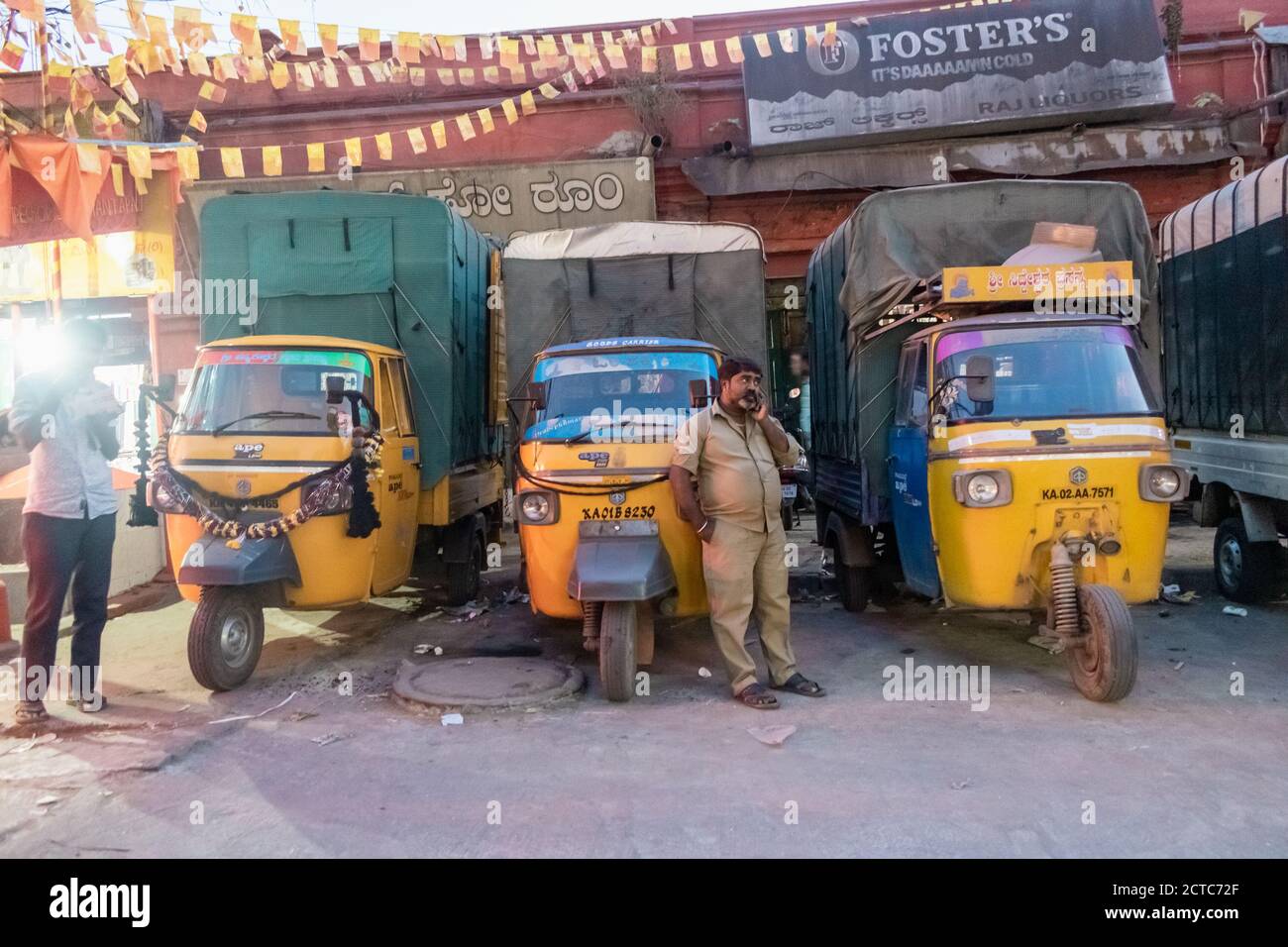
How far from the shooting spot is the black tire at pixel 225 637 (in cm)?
566

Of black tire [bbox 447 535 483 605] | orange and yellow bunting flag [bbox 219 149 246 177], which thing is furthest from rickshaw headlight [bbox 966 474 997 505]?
orange and yellow bunting flag [bbox 219 149 246 177]

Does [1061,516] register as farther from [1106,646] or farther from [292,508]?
[292,508]

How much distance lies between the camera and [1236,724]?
5.12m

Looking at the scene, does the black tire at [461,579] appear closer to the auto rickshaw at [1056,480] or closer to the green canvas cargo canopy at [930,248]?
the green canvas cargo canopy at [930,248]

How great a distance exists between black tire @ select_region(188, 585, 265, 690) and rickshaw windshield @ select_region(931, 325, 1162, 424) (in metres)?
4.59

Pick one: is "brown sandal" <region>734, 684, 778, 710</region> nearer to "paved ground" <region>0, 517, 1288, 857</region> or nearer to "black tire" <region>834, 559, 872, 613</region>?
"paved ground" <region>0, 517, 1288, 857</region>

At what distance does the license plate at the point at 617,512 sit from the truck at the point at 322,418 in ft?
5.01

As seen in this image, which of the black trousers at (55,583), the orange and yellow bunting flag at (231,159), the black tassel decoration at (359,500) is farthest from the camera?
the orange and yellow bunting flag at (231,159)

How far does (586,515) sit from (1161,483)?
3.44 m

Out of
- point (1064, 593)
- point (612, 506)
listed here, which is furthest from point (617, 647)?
point (1064, 593)

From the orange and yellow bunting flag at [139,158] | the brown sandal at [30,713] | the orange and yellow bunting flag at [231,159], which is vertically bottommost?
the brown sandal at [30,713]

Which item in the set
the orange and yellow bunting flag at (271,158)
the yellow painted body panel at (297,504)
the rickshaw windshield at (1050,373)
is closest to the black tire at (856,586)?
the rickshaw windshield at (1050,373)

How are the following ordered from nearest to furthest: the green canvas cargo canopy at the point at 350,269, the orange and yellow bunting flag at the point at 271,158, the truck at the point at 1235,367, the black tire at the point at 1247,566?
the truck at the point at 1235,367 → the black tire at the point at 1247,566 → the green canvas cargo canopy at the point at 350,269 → the orange and yellow bunting flag at the point at 271,158
